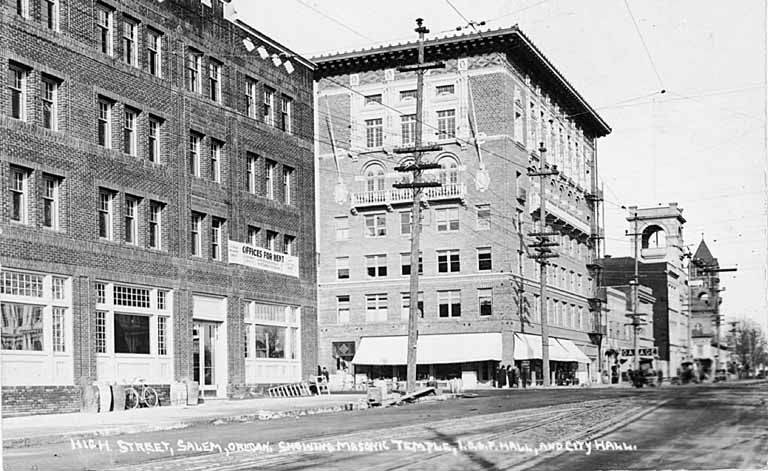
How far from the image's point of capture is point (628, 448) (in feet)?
52.7

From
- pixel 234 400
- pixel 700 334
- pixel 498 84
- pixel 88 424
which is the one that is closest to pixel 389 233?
pixel 498 84

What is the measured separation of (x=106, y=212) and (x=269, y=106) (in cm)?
1224

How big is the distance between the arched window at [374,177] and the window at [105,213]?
41.3 meters

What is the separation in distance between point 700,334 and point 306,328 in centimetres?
11858

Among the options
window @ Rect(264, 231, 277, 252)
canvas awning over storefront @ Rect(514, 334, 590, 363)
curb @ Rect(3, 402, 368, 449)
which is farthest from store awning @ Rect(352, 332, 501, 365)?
curb @ Rect(3, 402, 368, 449)

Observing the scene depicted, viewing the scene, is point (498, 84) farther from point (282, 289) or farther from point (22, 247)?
point (22, 247)

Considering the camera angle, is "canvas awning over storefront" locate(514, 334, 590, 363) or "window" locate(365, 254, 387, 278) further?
"window" locate(365, 254, 387, 278)

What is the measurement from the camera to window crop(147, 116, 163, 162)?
116 feet

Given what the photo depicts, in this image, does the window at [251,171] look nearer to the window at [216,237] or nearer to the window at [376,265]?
the window at [216,237]

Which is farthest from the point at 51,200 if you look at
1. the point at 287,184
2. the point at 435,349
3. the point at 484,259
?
the point at 484,259

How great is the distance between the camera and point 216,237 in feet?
130

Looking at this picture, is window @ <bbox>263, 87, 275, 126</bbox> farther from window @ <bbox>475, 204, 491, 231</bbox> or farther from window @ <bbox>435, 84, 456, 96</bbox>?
window @ <bbox>435, 84, 456, 96</bbox>

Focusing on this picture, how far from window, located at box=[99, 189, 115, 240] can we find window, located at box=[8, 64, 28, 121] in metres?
4.39

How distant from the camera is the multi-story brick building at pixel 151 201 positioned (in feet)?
95.2
